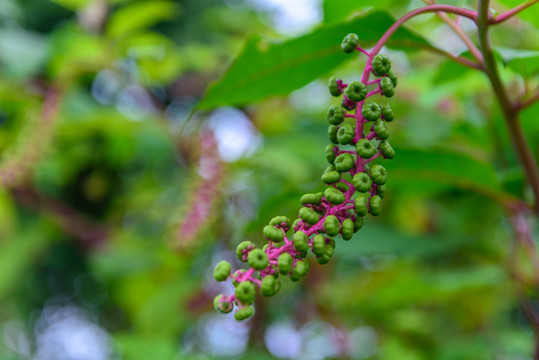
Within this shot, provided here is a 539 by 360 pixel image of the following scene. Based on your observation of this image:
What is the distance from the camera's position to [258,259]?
66 centimetres

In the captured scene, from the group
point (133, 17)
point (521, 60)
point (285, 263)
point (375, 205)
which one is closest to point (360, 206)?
point (375, 205)

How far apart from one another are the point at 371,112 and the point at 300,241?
0.20m

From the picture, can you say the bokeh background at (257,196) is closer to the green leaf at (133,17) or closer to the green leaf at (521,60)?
the green leaf at (133,17)

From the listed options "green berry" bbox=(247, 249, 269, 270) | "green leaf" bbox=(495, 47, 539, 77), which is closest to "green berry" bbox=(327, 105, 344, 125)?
"green berry" bbox=(247, 249, 269, 270)

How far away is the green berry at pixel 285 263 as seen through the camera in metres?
0.67

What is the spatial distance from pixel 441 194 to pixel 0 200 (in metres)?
1.75

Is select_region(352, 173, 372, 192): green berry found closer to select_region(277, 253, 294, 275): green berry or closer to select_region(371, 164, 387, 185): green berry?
select_region(371, 164, 387, 185): green berry

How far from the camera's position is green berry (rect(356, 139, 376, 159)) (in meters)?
0.72

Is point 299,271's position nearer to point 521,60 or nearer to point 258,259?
point 258,259

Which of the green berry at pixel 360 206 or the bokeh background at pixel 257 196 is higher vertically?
the green berry at pixel 360 206

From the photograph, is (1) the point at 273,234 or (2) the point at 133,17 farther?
(2) the point at 133,17

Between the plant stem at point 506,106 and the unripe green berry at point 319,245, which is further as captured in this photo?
the plant stem at point 506,106

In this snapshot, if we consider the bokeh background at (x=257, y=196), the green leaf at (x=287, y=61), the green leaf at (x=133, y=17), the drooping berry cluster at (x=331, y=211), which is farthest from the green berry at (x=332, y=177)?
the green leaf at (x=133, y=17)

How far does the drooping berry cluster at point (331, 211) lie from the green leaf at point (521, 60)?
29 cm
